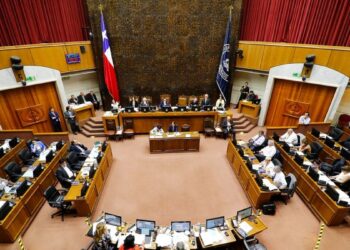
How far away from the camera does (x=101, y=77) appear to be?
12.6 meters

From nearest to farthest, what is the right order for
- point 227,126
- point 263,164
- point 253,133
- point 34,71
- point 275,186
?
point 275,186
point 263,164
point 34,71
point 227,126
point 253,133

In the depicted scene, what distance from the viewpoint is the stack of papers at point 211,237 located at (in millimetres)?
4926

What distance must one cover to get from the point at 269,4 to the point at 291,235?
11.2 m

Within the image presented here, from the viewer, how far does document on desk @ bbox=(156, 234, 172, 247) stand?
16.0 ft

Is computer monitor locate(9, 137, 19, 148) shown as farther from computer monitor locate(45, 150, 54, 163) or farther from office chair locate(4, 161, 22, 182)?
computer monitor locate(45, 150, 54, 163)

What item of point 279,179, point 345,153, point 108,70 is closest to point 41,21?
point 108,70

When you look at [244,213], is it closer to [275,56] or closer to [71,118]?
[275,56]

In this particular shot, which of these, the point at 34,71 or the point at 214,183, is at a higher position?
the point at 34,71

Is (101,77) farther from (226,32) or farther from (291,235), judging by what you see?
(291,235)

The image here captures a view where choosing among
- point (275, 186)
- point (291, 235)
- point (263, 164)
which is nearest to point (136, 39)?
point (263, 164)

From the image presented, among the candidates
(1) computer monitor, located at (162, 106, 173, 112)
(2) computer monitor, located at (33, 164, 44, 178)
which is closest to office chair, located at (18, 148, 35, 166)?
(2) computer monitor, located at (33, 164, 44, 178)

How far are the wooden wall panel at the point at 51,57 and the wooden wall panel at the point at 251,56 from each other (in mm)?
10139

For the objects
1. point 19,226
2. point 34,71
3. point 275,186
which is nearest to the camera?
point 19,226

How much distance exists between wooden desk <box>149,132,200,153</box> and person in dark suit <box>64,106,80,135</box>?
473 centimetres
